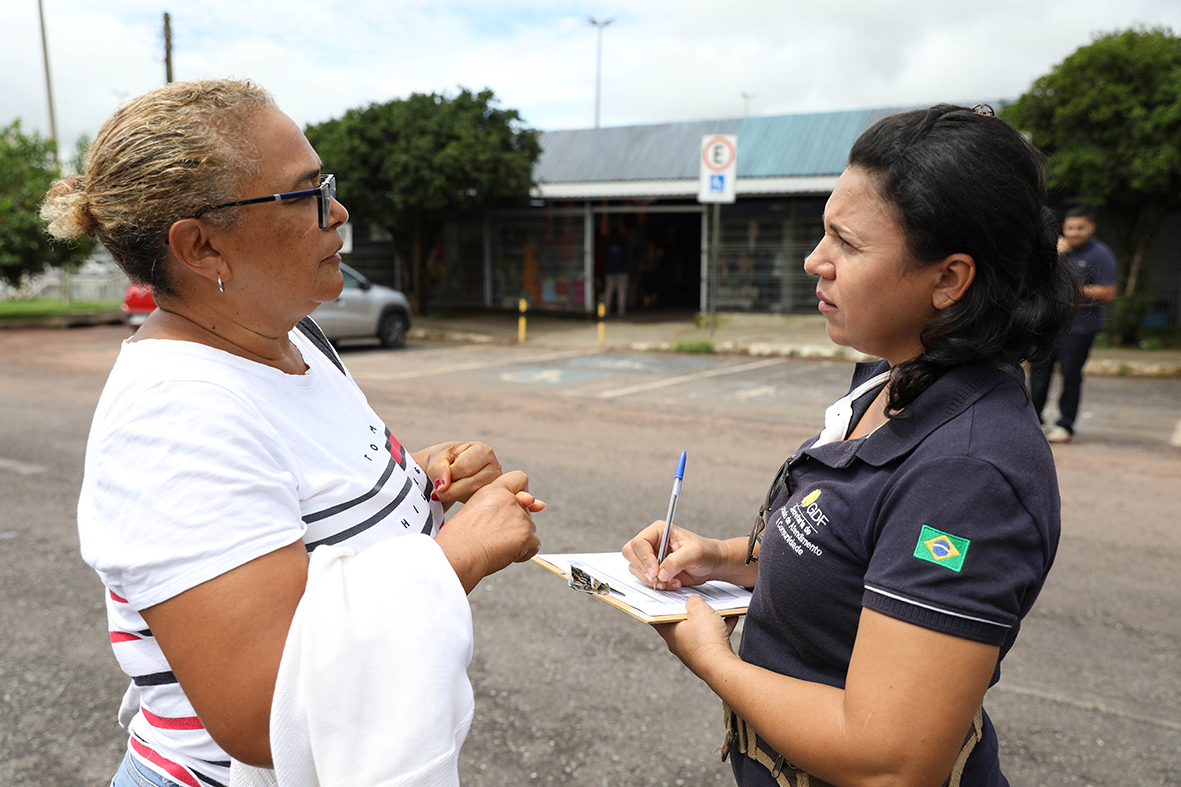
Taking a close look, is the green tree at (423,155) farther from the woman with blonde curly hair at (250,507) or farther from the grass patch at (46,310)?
the woman with blonde curly hair at (250,507)

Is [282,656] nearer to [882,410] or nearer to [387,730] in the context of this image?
[387,730]

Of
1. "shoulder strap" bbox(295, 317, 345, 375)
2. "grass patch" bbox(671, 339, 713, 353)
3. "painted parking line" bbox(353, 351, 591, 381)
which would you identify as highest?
"shoulder strap" bbox(295, 317, 345, 375)

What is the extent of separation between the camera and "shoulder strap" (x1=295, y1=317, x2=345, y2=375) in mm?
1832

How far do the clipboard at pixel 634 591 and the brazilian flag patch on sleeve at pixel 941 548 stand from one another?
0.56 meters

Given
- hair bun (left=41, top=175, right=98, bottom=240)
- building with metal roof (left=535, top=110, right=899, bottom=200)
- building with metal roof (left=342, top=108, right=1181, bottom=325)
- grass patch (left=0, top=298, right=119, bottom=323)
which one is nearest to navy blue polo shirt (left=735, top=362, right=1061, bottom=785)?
hair bun (left=41, top=175, right=98, bottom=240)

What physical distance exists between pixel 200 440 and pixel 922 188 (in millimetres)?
1143

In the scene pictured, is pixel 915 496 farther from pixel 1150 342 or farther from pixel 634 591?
pixel 1150 342

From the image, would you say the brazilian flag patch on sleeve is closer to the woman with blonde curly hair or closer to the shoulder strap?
the woman with blonde curly hair

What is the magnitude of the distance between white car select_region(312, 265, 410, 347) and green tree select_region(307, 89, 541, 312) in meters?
2.97

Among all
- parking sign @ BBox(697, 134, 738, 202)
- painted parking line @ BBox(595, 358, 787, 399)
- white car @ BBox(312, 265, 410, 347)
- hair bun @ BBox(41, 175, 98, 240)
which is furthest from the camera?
white car @ BBox(312, 265, 410, 347)

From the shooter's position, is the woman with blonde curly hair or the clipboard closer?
the woman with blonde curly hair

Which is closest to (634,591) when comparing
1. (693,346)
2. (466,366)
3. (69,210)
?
(69,210)

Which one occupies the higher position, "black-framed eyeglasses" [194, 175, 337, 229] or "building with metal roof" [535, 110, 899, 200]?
"building with metal roof" [535, 110, 899, 200]

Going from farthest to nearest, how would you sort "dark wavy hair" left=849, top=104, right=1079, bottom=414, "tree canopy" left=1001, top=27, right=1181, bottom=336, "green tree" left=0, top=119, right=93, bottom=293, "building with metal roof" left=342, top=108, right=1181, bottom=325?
"green tree" left=0, top=119, right=93, bottom=293 < "building with metal roof" left=342, top=108, right=1181, bottom=325 < "tree canopy" left=1001, top=27, right=1181, bottom=336 < "dark wavy hair" left=849, top=104, right=1079, bottom=414
